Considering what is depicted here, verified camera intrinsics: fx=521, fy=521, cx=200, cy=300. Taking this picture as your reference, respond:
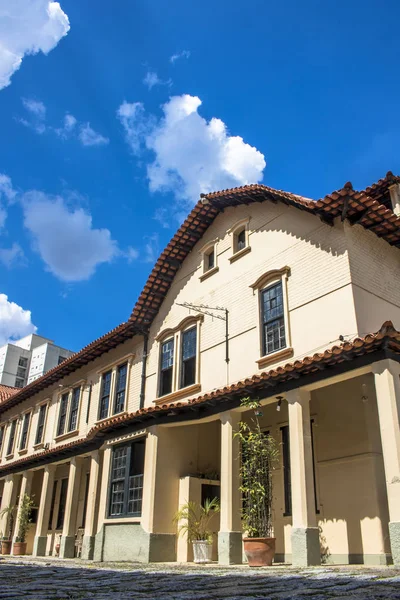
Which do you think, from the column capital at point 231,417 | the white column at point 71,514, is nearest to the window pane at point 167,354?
the column capital at point 231,417

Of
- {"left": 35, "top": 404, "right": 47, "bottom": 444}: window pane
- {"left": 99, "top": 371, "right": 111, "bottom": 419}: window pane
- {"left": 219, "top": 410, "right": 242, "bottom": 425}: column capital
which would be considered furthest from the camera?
{"left": 35, "top": 404, "right": 47, "bottom": 444}: window pane

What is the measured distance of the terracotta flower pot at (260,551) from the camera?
995cm

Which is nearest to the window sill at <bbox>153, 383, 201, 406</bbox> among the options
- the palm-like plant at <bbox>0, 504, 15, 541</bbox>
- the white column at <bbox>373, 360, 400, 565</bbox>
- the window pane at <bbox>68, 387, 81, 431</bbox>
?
the white column at <bbox>373, 360, 400, 565</bbox>

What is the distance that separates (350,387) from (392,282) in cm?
277

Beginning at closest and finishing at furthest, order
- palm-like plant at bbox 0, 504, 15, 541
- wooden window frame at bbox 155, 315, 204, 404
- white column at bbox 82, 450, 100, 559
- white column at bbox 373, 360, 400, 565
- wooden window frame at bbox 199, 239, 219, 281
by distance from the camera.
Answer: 1. white column at bbox 373, 360, 400, 565
2. wooden window frame at bbox 155, 315, 204, 404
3. white column at bbox 82, 450, 100, 559
4. wooden window frame at bbox 199, 239, 219, 281
5. palm-like plant at bbox 0, 504, 15, 541

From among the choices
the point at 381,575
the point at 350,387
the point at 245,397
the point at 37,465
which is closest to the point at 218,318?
the point at 245,397

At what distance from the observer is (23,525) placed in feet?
70.0

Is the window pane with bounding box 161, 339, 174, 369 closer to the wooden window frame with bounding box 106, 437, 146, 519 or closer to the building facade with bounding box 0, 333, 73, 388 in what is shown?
the wooden window frame with bounding box 106, 437, 146, 519

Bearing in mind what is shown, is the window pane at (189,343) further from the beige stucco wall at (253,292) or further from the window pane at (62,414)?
the window pane at (62,414)

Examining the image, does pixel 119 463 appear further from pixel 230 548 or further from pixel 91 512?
pixel 230 548

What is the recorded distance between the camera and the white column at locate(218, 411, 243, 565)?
11266mm

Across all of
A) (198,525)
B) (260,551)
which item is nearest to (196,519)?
(198,525)

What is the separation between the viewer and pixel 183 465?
14656 millimetres

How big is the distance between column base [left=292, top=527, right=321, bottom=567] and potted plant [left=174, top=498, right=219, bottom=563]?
11.9ft
